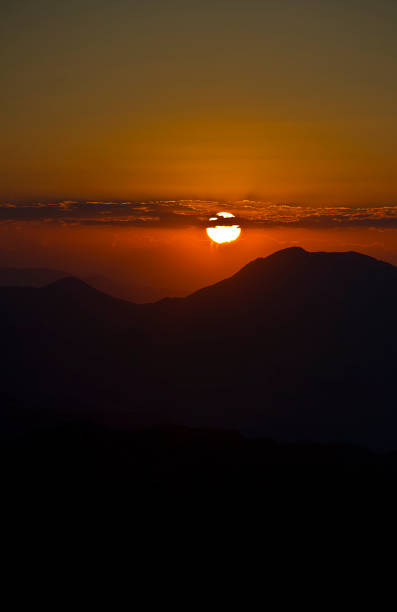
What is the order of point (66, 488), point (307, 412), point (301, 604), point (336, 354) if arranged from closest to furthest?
point (301, 604)
point (66, 488)
point (307, 412)
point (336, 354)

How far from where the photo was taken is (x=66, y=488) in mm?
46344

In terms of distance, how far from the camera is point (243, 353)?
136375 mm

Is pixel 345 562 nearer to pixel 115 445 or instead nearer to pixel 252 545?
pixel 252 545

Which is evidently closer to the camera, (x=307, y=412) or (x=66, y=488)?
(x=66, y=488)

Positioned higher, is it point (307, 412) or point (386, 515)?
point (386, 515)

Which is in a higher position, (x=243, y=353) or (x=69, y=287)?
(x=69, y=287)

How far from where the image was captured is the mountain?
117m

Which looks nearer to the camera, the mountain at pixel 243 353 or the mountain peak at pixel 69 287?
the mountain at pixel 243 353

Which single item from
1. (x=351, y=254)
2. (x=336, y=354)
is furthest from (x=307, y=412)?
(x=351, y=254)

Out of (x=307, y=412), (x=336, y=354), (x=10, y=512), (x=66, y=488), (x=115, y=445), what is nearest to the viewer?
(x=10, y=512)

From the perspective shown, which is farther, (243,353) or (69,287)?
(69,287)

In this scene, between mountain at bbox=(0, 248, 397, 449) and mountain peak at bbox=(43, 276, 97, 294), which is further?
mountain peak at bbox=(43, 276, 97, 294)

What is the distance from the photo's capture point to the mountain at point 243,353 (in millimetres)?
116875

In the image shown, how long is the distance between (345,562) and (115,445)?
27769 mm
